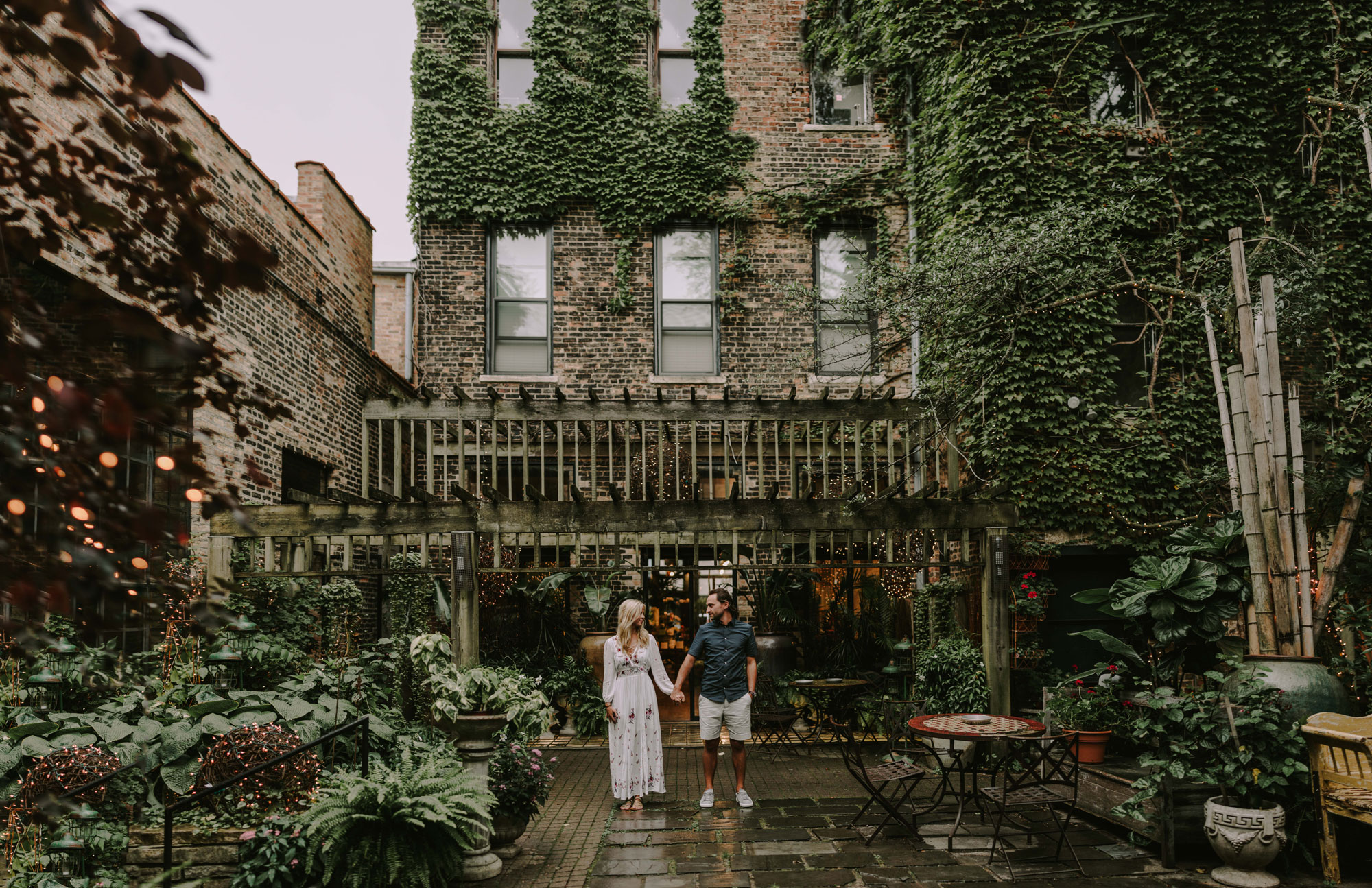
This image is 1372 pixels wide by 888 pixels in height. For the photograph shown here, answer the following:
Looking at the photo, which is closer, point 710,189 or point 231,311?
point 231,311

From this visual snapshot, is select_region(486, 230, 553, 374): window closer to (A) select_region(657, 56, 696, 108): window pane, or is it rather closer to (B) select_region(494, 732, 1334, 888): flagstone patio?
(A) select_region(657, 56, 696, 108): window pane

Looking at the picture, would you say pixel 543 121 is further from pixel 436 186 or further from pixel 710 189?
pixel 710 189

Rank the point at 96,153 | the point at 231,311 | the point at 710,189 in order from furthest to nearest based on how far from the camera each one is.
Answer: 1. the point at 710,189
2. the point at 231,311
3. the point at 96,153

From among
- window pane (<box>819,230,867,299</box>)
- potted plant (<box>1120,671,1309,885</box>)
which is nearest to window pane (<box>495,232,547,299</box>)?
window pane (<box>819,230,867,299</box>)

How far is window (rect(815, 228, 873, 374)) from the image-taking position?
12.9 meters

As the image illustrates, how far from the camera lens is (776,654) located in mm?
12180

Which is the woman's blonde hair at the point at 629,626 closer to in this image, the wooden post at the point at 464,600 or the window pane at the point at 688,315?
the wooden post at the point at 464,600

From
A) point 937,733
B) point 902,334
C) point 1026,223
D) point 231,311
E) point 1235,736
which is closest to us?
point 1235,736

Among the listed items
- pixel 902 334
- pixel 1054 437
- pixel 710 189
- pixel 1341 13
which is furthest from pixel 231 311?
pixel 1341 13

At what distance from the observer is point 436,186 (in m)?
12.8

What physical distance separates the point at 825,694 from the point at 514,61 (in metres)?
10.3

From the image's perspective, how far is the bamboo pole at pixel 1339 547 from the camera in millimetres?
6914

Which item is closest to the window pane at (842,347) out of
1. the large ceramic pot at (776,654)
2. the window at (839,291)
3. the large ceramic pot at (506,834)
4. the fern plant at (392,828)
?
the window at (839,291)

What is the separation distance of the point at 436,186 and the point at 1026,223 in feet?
27.1
